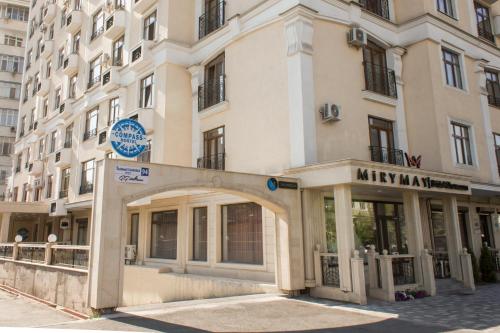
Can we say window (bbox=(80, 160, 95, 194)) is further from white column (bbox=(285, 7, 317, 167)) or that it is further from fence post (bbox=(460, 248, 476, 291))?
fence post (bbox=(460, 248, 476, 291))

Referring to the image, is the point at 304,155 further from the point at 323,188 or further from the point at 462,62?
the point at 462,62

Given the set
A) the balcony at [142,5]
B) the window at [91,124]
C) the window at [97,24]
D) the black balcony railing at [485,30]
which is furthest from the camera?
the window at [97,24]

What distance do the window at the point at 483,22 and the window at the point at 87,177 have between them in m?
22.1

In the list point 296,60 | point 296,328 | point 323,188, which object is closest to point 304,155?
point 323,188

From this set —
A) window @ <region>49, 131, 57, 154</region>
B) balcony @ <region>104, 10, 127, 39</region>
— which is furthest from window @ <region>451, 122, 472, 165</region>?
window @ <region>49, 131, 57, 154</region>

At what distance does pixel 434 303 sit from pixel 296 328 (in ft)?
17.2

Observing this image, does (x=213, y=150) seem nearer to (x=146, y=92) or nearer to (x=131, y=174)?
(x=146, y=92)

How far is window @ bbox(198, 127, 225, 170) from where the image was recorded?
16.9m

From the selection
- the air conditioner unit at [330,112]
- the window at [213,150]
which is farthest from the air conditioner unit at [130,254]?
the air conditioner unit at [330,112]

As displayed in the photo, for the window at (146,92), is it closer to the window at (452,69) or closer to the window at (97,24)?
the window at (97,24)

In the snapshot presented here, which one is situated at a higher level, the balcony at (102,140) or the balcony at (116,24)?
the balcony at (116,24)

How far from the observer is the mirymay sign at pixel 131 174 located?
975 centimetres

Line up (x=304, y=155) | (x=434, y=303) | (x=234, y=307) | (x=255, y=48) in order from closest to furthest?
(x=234, y=307) < (x=434, y=303) < (x=304, y=155) < (x=255, y=48)

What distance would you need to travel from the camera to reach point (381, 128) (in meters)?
16.5
